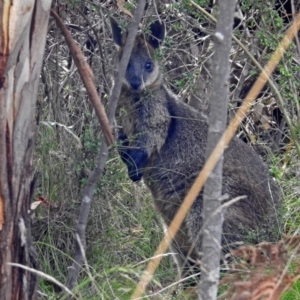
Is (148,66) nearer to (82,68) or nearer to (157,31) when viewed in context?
(157,31)

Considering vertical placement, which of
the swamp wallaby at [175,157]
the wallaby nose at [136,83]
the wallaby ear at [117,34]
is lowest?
the swamp wallaby at [175,157]

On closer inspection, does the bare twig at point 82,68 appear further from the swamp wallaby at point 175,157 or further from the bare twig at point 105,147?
the swamp wallaby at point 175,157

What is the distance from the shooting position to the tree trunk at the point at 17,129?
2.83 metres

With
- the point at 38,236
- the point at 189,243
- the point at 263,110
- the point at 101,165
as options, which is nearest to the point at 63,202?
the point at 38,236

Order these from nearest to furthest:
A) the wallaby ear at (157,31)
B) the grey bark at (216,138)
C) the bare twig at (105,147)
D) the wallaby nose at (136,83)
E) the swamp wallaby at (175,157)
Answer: the grey bark at (216,138) < the bare twig at (105,147) < the swamp wallaby at (175,157) < the wallaby ear at (157,31) < the wallaby nose at (136,83)

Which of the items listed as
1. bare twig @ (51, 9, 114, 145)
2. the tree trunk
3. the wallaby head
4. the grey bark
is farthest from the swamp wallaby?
the grey bark

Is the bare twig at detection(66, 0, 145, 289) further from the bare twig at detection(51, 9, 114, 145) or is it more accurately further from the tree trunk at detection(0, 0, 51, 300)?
the tree trunk at detection(0, 0, 51, 300)

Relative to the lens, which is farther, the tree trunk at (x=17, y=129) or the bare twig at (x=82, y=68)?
the bare twig at (x=82, y=68)

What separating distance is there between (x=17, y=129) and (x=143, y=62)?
272 centimetres

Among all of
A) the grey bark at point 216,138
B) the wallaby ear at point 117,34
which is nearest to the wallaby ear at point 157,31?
the wallaby ear at point 117,34

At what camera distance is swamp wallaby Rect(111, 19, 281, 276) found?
495 centimetres

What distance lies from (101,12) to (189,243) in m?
1.68

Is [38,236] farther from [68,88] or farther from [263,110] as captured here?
[263,110]

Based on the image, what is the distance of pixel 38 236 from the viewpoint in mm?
4684
